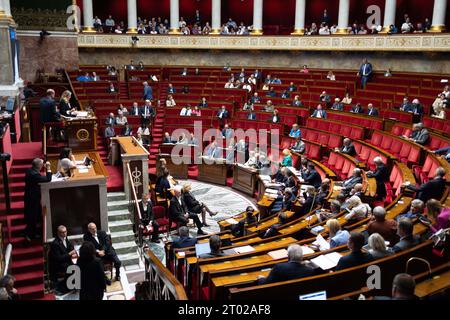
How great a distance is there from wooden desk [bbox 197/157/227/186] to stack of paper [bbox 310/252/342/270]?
26.5 ft

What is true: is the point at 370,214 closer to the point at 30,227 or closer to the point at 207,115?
the point at 30,227

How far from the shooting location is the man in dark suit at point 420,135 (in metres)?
10.5

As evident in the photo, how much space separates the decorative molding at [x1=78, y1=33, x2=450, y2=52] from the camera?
1681 centimetres

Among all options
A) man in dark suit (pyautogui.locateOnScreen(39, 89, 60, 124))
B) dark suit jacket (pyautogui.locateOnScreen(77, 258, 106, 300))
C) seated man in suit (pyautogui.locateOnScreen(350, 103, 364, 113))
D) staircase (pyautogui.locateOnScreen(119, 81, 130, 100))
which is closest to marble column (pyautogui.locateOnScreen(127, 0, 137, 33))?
staircase (pyautogui.locateOnScreen(119, 81, 130, 100))

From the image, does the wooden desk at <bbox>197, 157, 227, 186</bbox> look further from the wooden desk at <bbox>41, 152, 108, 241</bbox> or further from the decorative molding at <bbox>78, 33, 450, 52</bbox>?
the decorative molding at <bbox>78, 33, 450, 52</bbox>

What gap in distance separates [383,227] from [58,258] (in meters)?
4.54

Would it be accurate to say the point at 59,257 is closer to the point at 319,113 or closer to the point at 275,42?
the point at 319,113

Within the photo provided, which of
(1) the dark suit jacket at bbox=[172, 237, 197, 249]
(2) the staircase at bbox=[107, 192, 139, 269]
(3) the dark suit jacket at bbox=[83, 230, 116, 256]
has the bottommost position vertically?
(2) the staircase at bbox=[107, 192, 139, 269]

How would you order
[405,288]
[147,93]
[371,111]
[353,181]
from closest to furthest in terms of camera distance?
[405,288], [353,181], [371,111], [147,93]

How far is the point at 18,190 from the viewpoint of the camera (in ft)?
27.7

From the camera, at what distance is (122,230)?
29.8 ft

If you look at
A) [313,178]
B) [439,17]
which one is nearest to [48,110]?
[313,178]

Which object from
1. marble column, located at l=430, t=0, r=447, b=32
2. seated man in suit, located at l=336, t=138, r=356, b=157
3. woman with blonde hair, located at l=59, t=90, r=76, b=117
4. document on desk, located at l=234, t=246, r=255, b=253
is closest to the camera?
document on desk, located at l=234, t=246, r=255, b=253
